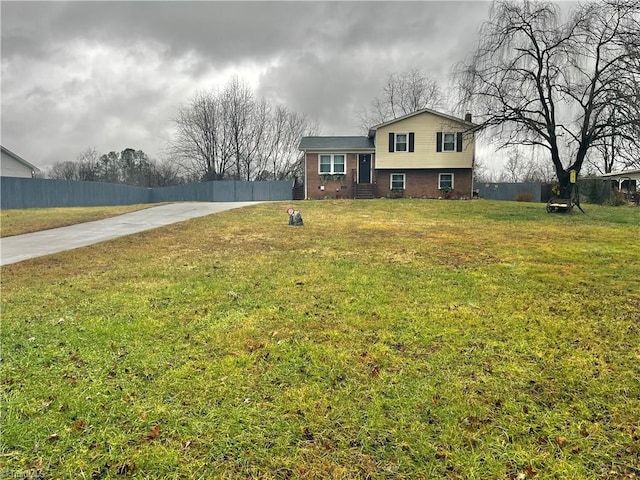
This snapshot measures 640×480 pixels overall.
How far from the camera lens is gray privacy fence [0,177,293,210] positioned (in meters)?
23.9

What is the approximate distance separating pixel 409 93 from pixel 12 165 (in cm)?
3764

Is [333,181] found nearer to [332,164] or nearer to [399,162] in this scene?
[332,164]

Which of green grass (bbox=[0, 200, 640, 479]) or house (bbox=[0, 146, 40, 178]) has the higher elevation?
house (bbox=[0, 146, 40, 178])

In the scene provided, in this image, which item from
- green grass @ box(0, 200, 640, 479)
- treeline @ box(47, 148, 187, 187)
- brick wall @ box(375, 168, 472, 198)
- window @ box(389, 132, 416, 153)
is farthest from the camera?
treeline @ box(47, 148, 187, 187)

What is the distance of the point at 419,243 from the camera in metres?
8.84

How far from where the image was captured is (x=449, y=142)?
25.5 metres

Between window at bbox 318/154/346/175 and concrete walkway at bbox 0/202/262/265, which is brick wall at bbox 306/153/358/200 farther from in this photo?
concrete walkway at bbox 0/202/262/265

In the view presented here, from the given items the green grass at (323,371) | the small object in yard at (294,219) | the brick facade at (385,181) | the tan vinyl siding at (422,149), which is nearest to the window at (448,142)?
the tan vinyl siding at (422,149)

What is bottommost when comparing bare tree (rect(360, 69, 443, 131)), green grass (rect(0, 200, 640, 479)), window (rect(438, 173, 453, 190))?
green grass (rect(0, 200, 640, 479))

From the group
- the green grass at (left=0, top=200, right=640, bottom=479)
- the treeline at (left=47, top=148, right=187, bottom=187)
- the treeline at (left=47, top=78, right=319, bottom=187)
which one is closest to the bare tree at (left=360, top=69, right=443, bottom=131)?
the treeline at (left=47, top=78, right=319, bottom=187)

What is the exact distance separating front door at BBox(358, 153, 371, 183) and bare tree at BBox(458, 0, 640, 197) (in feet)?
32.4

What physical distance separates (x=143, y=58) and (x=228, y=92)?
28141mm

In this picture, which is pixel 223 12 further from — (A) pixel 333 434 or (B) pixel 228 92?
(B) pixel 228 92

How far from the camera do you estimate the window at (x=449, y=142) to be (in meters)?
25.5
